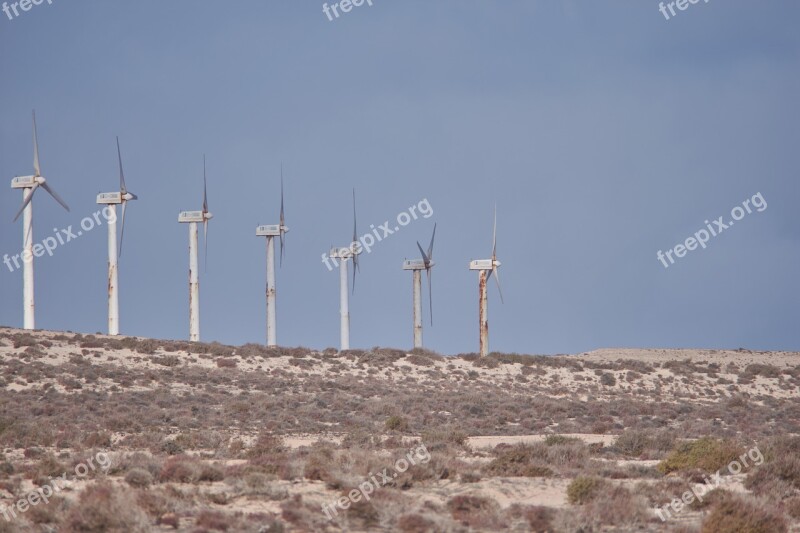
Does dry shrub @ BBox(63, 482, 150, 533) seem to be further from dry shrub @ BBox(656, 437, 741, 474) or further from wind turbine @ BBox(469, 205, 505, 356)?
wind turbine @ BBox(469, 205, 505, 356)

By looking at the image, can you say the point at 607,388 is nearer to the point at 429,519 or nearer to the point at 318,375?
the point at 318,375

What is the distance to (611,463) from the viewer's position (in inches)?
1011

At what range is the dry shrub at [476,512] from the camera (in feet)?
58.5

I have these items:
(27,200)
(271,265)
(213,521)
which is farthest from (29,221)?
(213,521)

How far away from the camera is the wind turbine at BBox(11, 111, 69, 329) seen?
234 feet

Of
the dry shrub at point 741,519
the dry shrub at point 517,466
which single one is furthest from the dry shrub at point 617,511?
the dry shrub at point 517,466

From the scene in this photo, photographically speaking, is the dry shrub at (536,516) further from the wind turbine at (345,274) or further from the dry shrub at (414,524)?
the wind turbine at (345,274)

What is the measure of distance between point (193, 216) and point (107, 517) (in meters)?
70.9

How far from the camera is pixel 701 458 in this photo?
2534 centimetres

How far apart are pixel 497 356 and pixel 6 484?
5788cm

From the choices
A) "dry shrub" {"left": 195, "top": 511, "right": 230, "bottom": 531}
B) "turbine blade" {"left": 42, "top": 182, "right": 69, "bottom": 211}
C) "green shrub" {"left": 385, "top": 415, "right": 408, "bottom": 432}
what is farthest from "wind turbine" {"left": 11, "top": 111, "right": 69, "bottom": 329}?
"dry shrub" {"left": 195, "top": 511, "right": 230, "bottom": 531}

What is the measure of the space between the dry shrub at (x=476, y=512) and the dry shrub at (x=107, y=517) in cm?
547

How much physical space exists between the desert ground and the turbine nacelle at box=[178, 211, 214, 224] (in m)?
20.2

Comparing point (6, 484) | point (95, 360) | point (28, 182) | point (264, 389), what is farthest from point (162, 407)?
point (28, 182)
